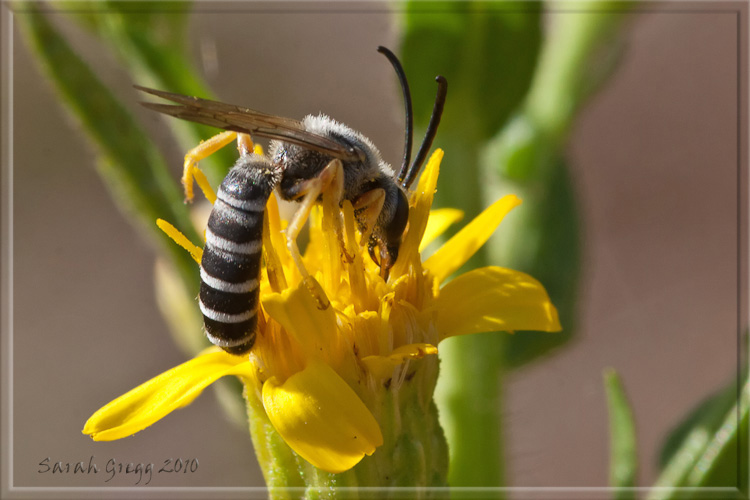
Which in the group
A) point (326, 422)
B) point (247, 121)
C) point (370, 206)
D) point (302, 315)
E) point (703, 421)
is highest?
point (247, 121)

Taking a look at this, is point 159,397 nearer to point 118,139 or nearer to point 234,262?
point 234,262

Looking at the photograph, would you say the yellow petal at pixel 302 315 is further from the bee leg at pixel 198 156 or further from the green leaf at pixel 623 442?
the green leaf at pixel 623 442

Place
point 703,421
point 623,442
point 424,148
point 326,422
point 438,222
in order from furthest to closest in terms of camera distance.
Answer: point 703,421
point 623,442
point 438,222
point 424,148
point 326,422

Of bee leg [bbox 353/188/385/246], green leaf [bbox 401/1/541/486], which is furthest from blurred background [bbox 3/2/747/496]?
bee leg [bbox 353/188/385/246]

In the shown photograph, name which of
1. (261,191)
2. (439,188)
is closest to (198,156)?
(261,191)

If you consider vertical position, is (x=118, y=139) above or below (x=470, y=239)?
above

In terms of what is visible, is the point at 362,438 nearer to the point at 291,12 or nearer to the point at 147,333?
the point at 291,12

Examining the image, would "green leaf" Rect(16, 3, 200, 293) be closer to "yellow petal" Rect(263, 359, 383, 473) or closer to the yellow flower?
the yellow flower
